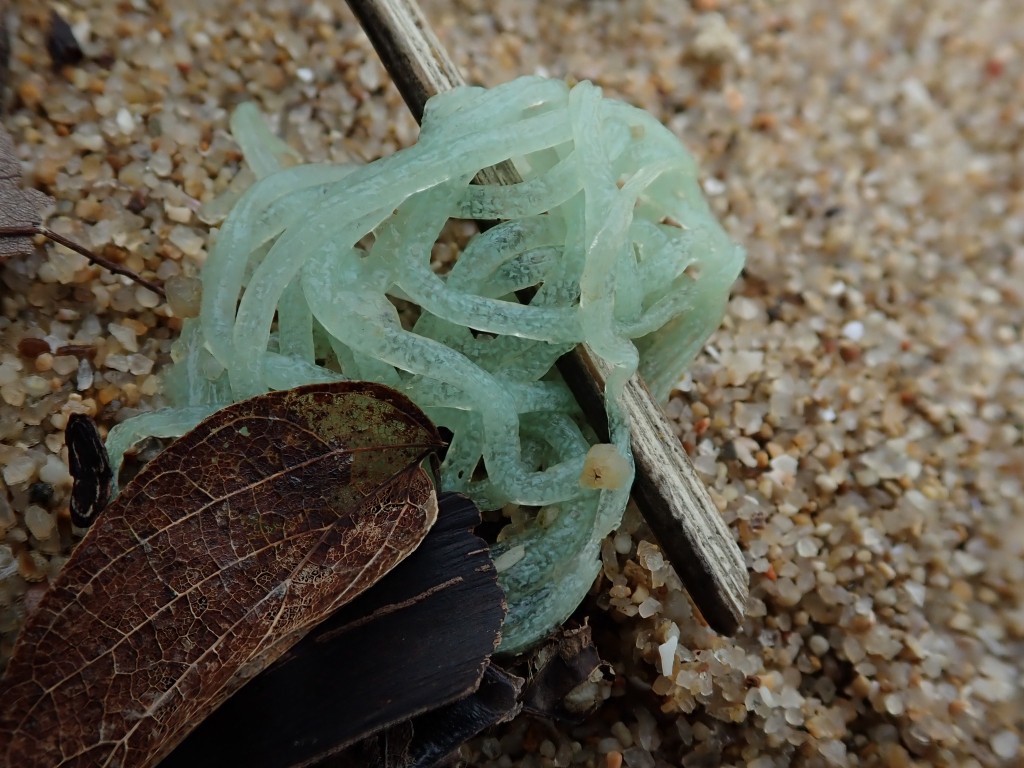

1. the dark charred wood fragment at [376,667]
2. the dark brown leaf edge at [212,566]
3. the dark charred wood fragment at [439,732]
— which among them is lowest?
the dark charred wood fragment at [439,732]

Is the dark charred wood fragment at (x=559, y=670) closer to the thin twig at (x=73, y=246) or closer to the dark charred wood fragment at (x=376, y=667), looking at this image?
the dark charred wood fragment at (x=376, y=667)

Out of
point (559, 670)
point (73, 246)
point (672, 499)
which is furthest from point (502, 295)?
point (73, 246)

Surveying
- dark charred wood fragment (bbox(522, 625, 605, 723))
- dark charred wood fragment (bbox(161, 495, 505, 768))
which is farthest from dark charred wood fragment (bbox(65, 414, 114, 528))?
dark charred wood fragment (bbox(522, 625, 605, 723))

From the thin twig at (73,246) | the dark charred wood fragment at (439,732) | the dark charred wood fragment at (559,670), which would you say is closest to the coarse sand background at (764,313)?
the thin twig at (73,246)

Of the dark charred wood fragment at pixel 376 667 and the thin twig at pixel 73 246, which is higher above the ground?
the thin twig at pixel 73 246

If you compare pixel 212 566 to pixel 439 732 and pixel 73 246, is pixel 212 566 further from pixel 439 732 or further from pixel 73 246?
pixel 73 246

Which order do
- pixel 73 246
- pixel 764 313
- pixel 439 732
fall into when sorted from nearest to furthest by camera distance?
pixel 439 732 < pixel 73 246 < pixel 764 313
